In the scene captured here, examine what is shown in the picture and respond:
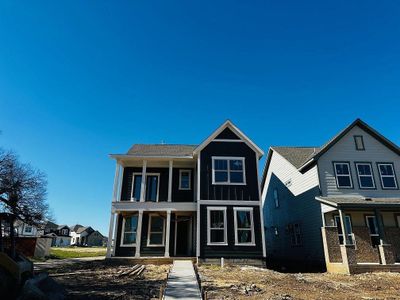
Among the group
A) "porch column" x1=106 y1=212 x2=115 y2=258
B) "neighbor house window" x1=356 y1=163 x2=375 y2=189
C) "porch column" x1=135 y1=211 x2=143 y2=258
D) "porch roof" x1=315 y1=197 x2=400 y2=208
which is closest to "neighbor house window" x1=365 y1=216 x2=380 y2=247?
"porch roof" x1=315 y1=197 x2=400 y2=208

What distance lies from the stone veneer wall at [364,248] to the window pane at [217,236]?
7.67 metres

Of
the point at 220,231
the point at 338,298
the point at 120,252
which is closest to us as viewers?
the point at 338,298

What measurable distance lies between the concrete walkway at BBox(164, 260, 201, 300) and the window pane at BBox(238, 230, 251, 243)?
14.2 feet

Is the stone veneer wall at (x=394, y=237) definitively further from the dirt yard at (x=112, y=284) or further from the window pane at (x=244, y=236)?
the dirt yard at (x=112, y=284)

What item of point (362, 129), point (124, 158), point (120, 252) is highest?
point (362, 129)

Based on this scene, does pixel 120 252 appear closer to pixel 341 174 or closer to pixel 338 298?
pixel 338 298

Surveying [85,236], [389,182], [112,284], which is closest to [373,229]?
[389,182]

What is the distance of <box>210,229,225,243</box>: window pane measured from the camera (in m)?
17.7

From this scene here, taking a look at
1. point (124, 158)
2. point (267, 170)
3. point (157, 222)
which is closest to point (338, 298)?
point (157, 222)

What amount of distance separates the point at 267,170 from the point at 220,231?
486 inches

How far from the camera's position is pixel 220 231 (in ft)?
59.0

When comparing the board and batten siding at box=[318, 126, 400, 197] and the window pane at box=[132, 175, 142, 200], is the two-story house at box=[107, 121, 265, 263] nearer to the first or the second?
the window pane at box=[132, 175, 142, 200]

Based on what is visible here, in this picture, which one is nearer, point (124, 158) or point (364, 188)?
point (364, 188)

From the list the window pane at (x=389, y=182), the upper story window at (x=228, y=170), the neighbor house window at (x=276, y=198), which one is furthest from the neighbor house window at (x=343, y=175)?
the neighbor house window at (x=276, y=198)
